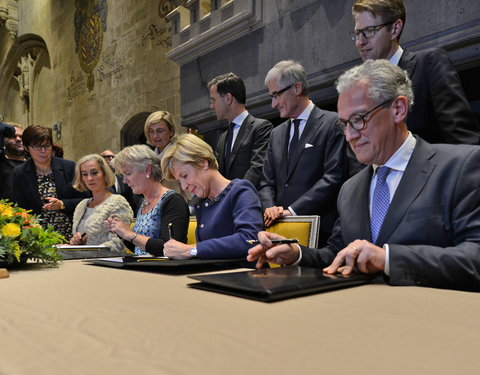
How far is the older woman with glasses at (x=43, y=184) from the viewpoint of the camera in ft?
12.3

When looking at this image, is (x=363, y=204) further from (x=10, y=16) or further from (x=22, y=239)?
(x=10, y=16)

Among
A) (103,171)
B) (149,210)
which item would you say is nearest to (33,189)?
(103,171)

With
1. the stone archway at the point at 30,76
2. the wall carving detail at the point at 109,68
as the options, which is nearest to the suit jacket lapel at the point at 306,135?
the wall carving detail at the point at 109,68

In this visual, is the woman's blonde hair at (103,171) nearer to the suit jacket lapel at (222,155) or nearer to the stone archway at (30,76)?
the suit jacket lapel at (222,155)

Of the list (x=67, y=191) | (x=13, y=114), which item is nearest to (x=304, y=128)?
(x=67, y=191)

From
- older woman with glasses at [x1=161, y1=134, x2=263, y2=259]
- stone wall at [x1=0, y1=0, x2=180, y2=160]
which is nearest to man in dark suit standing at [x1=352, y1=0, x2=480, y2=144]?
older woman with glasses at [x1=161, y1=134, x2=263, y2=259]

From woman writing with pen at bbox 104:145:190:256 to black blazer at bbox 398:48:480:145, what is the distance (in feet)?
4.57

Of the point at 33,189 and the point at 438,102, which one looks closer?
the point at 438,102

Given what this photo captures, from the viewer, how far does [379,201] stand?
1.53 metres

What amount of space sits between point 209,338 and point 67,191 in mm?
3562

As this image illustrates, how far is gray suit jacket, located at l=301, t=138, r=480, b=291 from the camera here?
1.22 metres

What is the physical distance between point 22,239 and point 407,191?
1.40m

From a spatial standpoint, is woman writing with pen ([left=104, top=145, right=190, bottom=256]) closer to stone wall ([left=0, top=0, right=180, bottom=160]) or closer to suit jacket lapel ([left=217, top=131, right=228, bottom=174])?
suit jacket lapel ([left=217, top=131, right=228, bottom=174])

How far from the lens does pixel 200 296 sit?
1.03 metres
